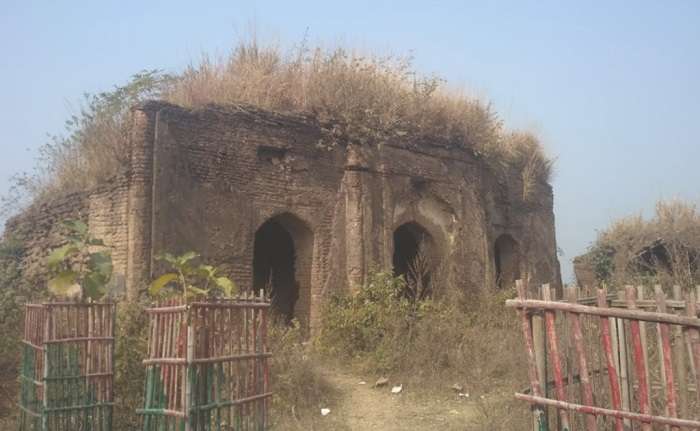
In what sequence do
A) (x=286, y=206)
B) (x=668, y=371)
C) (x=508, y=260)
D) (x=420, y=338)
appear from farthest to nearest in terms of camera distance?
1. (x=508, y=260)
2. (x=286, y=206)
3. (x=420, y=338)
4. (x=668, y=371)

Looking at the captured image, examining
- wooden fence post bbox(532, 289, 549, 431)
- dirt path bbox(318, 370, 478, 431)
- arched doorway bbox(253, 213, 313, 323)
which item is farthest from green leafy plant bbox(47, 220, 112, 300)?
arched doorway bbox(253, 213, 313, 323)

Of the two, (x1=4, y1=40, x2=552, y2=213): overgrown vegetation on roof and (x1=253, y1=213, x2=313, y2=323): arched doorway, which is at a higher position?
(x1=4, y1=40, x2=552, y2=213): overgrown vegetation on roof

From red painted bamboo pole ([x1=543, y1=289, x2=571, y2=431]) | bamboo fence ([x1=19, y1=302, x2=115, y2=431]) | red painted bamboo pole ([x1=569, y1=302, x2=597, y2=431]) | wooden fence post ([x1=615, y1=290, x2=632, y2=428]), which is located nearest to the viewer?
red painted bamboo pole ([x1=569, y1=302, x2=597, y2=431])

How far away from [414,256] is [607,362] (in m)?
8.71

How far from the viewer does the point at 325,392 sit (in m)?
8.22

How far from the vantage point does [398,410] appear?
25.8 ft

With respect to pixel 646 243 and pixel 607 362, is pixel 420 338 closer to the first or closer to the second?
pixel 607 362

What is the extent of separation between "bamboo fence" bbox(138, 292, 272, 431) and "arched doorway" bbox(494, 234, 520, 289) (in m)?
9.80

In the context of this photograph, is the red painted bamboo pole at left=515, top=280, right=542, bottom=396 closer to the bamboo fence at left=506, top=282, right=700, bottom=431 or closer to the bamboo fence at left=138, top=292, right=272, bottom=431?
the bamboo fence at left=506, top=282, right=700, bottom=431

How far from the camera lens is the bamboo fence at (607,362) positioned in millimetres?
4352

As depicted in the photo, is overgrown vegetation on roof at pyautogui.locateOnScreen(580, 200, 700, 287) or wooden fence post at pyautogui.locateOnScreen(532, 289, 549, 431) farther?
overgrown vegetation on roof at pyautogui.locateOnScreen(580, 200, 700, 287)

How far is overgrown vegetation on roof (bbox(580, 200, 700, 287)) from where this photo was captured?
17812mm

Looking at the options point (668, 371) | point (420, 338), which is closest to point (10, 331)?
point (420, 338)

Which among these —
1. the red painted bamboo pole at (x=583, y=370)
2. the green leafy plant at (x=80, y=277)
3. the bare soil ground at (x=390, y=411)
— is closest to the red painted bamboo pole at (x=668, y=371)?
the red painted bamboo pole at (x=583, y=370)
